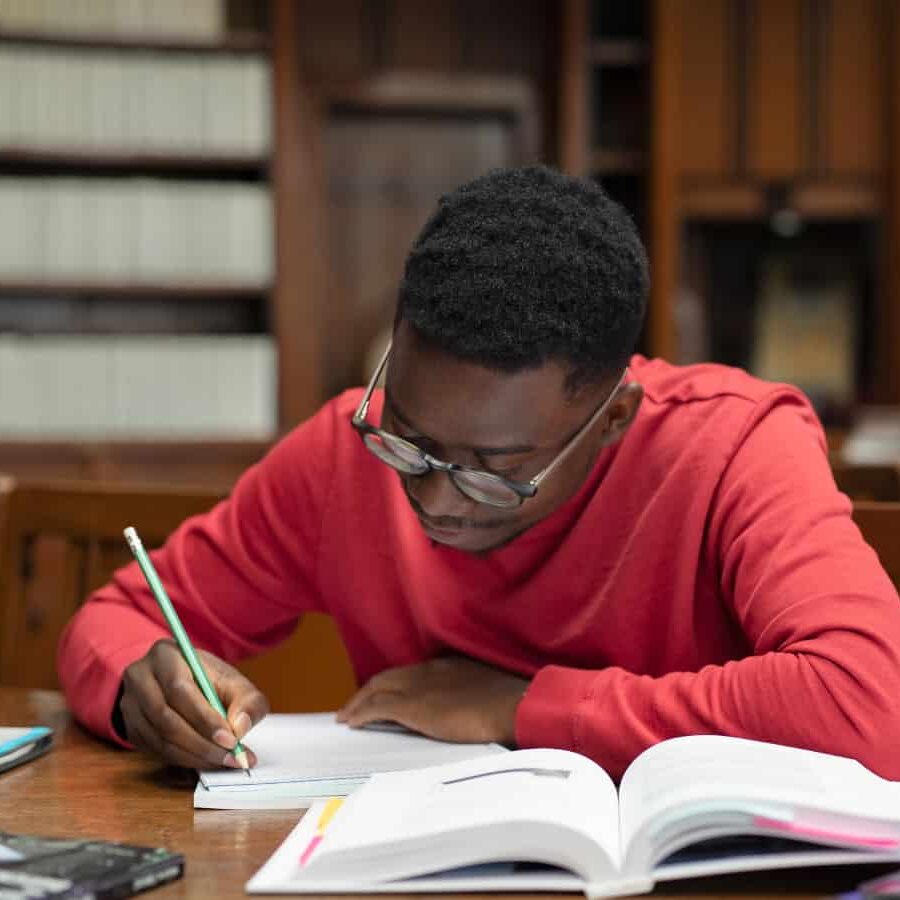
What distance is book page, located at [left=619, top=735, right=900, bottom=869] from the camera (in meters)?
0.84

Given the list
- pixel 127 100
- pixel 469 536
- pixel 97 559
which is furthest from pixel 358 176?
pixel 469 536

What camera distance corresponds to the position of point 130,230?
443 cm

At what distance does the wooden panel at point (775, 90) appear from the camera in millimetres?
4730

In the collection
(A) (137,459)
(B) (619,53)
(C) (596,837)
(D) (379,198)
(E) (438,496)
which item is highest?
(B) (619,53)

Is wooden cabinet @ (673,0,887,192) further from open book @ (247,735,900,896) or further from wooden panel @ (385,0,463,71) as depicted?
open book @ (247,735,900,896)

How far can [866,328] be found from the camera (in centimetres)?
484

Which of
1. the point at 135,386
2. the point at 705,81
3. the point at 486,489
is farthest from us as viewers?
the point at 705,81

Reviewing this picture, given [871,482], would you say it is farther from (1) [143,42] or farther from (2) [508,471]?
(1) [143,42]

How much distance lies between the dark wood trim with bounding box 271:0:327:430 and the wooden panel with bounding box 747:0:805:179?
4.75 feet

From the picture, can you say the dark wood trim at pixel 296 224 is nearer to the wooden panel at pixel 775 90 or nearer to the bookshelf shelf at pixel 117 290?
the bookshelf shelf at pixel 117 290

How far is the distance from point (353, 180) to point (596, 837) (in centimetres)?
411

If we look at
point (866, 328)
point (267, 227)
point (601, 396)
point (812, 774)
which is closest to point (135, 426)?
point (267, 227)

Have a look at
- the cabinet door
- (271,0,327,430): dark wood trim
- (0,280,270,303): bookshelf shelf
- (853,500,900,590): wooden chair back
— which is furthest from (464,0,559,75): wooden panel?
→ (853,500,900,590): wooden chair back

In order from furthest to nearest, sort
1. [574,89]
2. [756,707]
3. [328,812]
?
[574,89], [756,707], [328,812]
